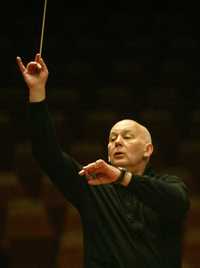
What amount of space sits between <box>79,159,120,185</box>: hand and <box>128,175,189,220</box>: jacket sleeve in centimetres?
2

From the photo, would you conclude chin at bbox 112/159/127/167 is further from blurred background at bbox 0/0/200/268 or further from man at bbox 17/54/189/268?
blurred background at bbox 0/0/200/268

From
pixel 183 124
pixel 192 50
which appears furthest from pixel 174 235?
pixel 192 50

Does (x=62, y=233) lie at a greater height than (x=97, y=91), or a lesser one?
lesser

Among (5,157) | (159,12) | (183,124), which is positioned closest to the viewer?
(5,157)

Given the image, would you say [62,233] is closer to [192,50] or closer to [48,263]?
[48,263]

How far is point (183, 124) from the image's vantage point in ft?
4.67

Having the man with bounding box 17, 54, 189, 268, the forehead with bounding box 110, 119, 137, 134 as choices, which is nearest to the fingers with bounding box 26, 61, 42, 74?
the man with bounding box 17, 54, 189, 268

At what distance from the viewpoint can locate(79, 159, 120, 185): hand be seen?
1.88ft

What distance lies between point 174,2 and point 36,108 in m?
1.32

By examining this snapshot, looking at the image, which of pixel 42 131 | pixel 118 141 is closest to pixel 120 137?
pixel 118 141

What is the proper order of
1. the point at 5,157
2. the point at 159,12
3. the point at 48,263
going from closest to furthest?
1. the point at 48,263
2. the point at 5,157
3. the point at 159,12

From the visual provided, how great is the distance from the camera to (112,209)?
67 centimetres

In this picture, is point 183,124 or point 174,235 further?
point 183,124

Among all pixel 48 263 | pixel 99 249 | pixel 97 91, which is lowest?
pixel 48 263
